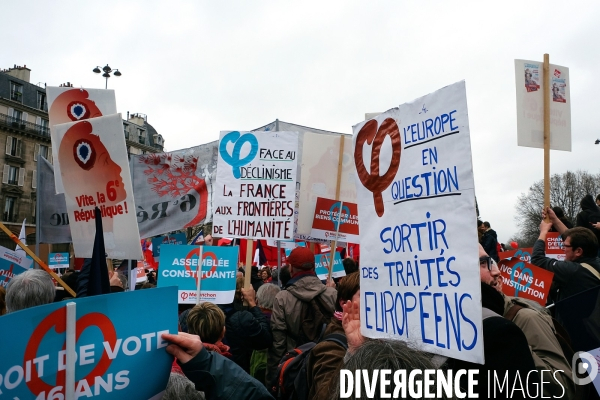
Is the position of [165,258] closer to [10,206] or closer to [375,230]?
[375,230]

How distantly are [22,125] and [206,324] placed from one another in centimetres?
5903

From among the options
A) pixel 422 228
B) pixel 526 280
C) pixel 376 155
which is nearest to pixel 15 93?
pixel 526 280

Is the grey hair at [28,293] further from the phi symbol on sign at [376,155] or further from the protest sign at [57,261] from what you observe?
the protest sign at [57,261]

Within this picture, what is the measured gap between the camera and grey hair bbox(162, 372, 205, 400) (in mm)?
2170

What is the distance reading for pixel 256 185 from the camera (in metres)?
6.55

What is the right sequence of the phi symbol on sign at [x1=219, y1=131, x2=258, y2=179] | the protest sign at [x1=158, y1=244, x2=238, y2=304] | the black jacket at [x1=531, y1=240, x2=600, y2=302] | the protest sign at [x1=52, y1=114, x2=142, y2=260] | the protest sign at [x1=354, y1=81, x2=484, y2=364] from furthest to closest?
the phi symbol on sign at [x1=219, y1=131, x2=258, y2=179], the protest sign at [x1=158, y1=244, x2=238, y2=304], the protest sign at [x1=52, y1=114, x2=142, y2=260], the black jacket at [x1=531, y1=240, x2=600, y2=302], the protest sign at [x1=354, y1=81, x2=484, y2=364]

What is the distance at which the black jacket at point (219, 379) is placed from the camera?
2012 mm

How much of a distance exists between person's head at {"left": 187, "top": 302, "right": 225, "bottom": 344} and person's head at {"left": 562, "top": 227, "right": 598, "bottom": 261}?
3.02 m

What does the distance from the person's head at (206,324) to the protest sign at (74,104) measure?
248 cm

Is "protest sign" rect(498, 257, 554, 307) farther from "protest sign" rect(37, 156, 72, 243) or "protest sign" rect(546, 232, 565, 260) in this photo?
"protest sign" rect(37, 156, 72, 243)

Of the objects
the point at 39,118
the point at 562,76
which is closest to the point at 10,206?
the point at 39,118

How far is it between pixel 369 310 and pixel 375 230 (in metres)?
0.43

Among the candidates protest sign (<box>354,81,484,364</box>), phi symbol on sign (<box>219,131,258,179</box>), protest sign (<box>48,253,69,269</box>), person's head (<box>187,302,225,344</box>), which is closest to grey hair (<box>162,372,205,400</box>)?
protest sign (<box>354,81,484,364</box>)

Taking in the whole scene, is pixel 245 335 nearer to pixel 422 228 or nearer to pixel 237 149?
pixel 422 228
